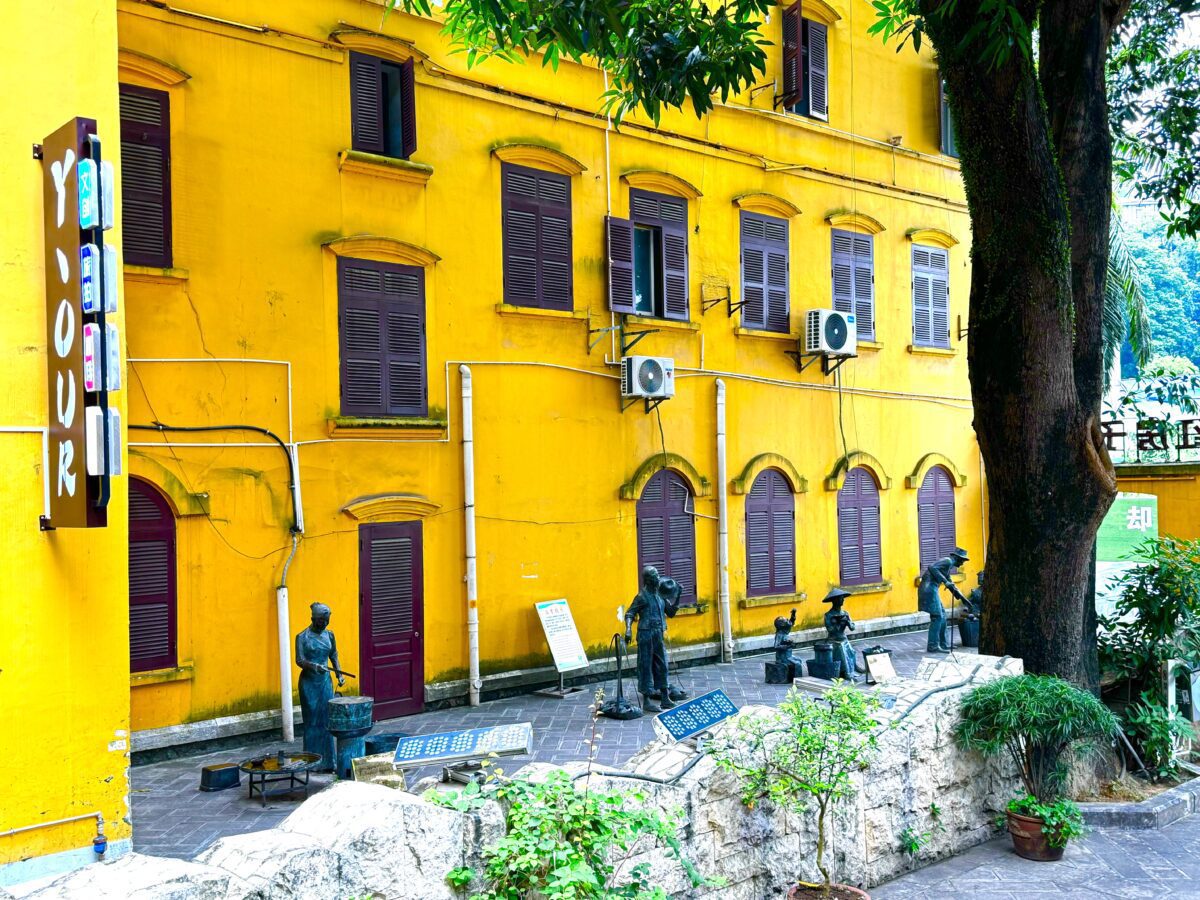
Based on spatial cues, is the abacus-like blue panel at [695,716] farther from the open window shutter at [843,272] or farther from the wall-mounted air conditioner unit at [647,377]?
the open window shutter at [843,272]

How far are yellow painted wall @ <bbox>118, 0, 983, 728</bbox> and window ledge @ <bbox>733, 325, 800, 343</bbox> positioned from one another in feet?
0.30

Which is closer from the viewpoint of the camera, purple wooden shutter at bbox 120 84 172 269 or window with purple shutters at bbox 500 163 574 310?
purple wooden shutter at bbox 120 84 172 269

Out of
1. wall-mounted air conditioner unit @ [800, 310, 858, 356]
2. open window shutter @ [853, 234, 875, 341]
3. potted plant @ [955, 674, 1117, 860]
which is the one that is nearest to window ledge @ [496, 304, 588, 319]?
wall-mounted air conditioner unit @ [800, 310, 858, 356]

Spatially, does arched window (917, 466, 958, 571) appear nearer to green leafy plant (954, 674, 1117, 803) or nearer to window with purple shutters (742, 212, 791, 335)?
window with purple shutters (742, 212, 791, 335)

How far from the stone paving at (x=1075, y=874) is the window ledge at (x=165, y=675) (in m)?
6.92

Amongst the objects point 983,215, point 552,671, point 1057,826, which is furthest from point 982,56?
point 552,671

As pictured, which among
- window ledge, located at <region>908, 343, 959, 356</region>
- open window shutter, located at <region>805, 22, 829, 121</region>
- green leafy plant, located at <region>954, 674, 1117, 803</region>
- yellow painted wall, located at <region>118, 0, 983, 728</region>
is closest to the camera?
green leafy plant, located at <region>954, 674, 1117, 803</region>

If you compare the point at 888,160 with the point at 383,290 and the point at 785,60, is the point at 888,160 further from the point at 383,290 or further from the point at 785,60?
the point at 383,290

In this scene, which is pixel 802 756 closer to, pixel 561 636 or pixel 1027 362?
pixel 1027 362

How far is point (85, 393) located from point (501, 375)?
656cm

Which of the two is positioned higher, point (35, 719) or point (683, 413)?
point (683, 413)

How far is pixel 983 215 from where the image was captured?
9492mm

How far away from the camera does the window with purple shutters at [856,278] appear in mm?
16625

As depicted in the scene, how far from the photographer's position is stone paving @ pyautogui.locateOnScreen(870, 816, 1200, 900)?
283 inches
